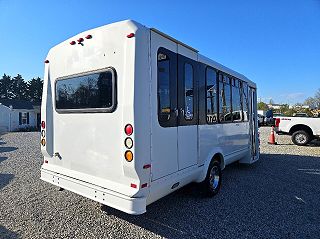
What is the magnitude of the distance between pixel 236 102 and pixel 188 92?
2661 mm

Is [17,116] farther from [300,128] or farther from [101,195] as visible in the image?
[101,195]

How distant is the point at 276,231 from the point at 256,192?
5.63ft

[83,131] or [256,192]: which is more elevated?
[83,131]

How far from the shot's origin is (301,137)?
12.8 m

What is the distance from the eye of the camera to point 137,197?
2.93 metres

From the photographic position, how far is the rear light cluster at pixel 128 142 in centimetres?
296

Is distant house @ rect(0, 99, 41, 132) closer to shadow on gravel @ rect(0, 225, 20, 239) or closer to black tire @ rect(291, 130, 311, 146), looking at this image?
shadow on gravel @ rect(0, 225, 20, 239)

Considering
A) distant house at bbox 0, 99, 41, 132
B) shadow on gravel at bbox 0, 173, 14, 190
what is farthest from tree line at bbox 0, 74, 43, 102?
shadow on gravel at bbox 0, 173, 14, 190

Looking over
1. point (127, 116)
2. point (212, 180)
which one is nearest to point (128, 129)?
point (127, 116)

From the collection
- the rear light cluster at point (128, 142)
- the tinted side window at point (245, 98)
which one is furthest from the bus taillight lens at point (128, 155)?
the tinted side window at point (245, 98)

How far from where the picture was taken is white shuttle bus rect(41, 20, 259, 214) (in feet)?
9.79

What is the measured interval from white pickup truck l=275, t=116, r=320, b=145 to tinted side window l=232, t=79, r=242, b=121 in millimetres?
8212

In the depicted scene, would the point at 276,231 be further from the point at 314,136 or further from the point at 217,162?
the point at 314,136

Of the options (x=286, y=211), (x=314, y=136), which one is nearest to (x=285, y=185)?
(x=286, y=211)
